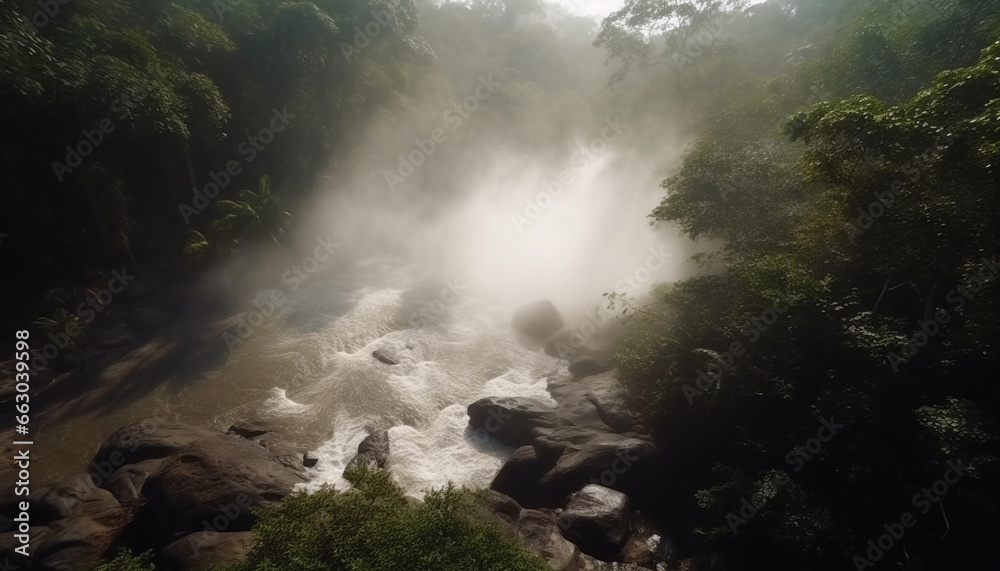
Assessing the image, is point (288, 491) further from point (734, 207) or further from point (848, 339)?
point (734, 207)

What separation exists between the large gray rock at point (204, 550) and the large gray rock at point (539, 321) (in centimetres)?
1625

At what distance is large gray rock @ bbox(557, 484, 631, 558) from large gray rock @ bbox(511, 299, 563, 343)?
37.8 ft

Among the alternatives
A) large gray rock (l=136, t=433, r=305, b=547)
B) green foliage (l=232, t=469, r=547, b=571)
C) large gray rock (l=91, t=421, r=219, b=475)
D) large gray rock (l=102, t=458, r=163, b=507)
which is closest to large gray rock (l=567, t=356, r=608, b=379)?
green foliage (l=232, t=469, r=547, b=571)

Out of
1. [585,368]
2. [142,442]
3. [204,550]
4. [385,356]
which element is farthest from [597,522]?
[142,442]

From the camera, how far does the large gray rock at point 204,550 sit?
28.8ft

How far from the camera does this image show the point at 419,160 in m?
44.0

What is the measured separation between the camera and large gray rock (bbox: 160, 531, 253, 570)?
879cm

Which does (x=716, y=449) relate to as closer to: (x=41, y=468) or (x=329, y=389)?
(x=329, y=389)

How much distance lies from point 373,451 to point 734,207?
16361 millimetres

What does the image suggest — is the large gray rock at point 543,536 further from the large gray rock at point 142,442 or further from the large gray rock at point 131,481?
the large gray rock at point 142,442

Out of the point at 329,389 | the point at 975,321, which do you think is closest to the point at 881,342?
the point at 975,321

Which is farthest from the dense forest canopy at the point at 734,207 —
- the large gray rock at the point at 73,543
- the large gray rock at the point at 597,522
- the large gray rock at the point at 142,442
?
the large gray rock at the point at 73,543

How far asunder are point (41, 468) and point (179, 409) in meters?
3.74

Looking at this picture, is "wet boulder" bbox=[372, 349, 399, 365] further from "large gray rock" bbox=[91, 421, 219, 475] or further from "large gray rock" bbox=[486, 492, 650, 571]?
"large gray rock" bbox=[486, 492, 650, 571]
